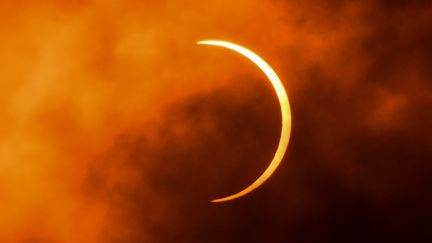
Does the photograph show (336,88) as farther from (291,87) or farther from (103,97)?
(103,97)

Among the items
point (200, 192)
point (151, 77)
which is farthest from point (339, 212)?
point (151, 77)

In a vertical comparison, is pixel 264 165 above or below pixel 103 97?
below

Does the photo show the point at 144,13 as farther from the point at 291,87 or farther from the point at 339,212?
the point at 339,212

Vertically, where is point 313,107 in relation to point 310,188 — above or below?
above

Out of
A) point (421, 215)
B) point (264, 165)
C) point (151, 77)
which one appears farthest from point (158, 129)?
point (421, 215)

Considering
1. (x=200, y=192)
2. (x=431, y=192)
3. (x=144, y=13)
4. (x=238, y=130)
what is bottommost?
(x=200, y=192)

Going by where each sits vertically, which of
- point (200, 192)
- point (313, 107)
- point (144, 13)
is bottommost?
point (200, 192)
